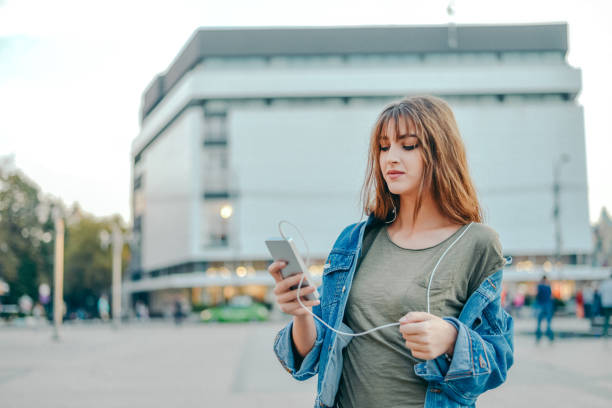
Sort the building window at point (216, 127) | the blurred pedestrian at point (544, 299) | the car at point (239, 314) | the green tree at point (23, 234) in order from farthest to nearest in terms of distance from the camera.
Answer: the building window at point (216, 127) < the green tree at point (23, 234) < the car at point (239, 314) < the blurred pedestrian at point (544, 299)

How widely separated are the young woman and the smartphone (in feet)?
0.09

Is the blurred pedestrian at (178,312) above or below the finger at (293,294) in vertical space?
below

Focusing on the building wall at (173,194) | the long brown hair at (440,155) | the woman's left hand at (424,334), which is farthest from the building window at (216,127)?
the woman's left hand at (424,334)

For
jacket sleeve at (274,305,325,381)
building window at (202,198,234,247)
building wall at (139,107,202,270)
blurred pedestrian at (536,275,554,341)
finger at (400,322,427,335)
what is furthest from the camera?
building wall at (139,107,202,270)

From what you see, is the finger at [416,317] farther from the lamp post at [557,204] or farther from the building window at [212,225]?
the building window at [212,225]

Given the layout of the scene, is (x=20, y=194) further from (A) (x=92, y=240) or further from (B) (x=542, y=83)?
(B) (x=542, y=83)

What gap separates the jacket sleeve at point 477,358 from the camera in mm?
2271

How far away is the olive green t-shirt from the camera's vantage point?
2420 millimetres

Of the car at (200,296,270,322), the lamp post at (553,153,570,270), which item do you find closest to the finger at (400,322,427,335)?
the lamp post at (553,153,570,270)

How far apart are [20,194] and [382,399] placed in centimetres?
7237

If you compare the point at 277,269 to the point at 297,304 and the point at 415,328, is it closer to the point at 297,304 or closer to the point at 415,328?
the point at 297,304

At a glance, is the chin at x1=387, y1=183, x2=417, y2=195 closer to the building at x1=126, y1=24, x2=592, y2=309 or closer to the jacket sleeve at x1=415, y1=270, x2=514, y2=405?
the jacket sleeve at x1=415, y1=270, x2=514, y2=405

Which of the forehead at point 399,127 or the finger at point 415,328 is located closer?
the finger at point 415,328

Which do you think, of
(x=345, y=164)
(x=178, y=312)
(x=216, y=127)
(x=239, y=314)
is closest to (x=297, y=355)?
(x=178, y=312)
